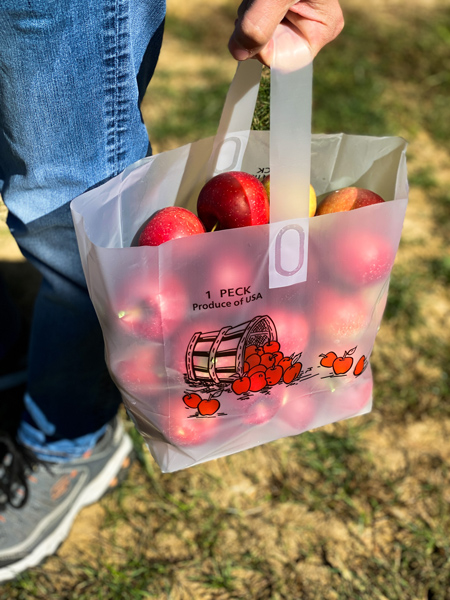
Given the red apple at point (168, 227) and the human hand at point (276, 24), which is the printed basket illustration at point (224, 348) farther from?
the human hand at point (276, 24)

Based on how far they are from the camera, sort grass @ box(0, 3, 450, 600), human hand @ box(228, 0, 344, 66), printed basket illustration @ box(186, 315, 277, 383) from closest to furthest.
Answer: human hand @ box(228, 0, 344, 66)
printed basket illustration @ box(186, 315, 277, 383)
grass @ box(0, 3, 450, 600)

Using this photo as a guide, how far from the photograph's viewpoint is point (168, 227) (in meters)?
0.95

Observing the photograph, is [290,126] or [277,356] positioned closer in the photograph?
[290,126]

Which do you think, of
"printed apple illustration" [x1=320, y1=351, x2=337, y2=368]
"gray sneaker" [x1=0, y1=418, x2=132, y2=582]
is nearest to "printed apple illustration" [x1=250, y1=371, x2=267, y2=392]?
"printed apple illustration" [x1=320, y1=351, x2=337, y2=368]

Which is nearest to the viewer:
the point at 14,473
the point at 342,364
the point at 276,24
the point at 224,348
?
the point at 276,24

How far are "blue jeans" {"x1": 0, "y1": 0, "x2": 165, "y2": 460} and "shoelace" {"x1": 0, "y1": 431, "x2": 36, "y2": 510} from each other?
0.25 meters

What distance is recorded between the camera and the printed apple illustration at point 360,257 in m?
0.93

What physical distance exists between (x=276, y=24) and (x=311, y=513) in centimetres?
111

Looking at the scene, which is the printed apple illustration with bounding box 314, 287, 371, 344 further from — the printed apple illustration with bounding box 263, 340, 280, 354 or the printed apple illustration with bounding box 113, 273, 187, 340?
the printed apple illustration with bounding box 113, 273, 187, 340

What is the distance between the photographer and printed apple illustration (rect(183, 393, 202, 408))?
962 mm

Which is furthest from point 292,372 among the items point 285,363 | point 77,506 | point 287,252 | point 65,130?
point 77,506

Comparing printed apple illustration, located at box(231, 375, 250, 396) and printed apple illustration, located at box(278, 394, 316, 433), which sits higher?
printed apple illustration, located at box(231, 375, 250, 396)

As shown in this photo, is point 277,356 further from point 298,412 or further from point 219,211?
point 219,211

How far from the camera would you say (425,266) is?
6.84 ft
